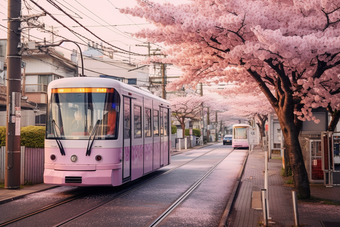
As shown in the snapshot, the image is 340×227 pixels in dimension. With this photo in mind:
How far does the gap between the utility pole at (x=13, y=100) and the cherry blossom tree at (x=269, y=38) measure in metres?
4.26

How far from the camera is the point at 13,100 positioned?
11.4 meters

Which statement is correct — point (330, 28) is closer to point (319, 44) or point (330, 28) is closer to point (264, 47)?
point (319, 44)

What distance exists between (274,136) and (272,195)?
17.2 meters

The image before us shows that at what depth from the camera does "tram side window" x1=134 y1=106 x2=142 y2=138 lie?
12.1m

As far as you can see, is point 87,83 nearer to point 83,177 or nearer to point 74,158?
point 74,158

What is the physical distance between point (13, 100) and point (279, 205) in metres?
8.23

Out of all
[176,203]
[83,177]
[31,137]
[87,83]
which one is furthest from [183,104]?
[176,203]

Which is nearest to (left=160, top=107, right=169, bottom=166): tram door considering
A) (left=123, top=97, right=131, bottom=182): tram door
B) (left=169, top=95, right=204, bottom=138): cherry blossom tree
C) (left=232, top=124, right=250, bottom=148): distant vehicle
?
(left=123, top=97, right=131, bottom=182): tram door

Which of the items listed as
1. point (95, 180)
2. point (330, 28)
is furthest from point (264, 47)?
point (95, 180)

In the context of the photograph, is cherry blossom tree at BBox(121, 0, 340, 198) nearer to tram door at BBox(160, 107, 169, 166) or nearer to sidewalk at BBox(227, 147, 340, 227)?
sidewalk at BBox(227, 147, 340, 227)

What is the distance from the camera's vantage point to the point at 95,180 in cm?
1019

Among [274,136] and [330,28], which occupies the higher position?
[330,28]

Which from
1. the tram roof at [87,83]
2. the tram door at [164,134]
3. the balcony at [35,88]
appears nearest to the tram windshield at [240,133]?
the balcony at [35,88]

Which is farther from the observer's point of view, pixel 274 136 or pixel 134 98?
pixel 274 136
